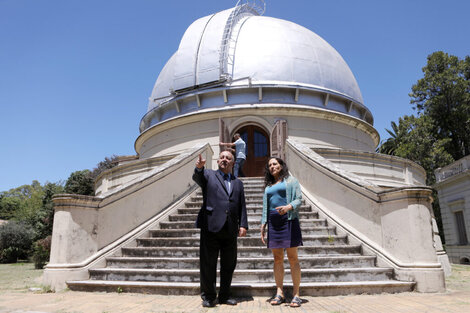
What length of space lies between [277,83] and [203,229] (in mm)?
11342

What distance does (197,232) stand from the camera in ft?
22.1

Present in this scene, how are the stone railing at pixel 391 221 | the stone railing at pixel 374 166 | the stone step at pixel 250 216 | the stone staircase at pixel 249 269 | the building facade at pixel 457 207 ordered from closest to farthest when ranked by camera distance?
the stone staircase at pixel 249 269 → the stone railing at pixel 391 221 → the stone step at pixel 250 216 → the stone railing at pixel 374 166 → the building facade at pixel 457 207

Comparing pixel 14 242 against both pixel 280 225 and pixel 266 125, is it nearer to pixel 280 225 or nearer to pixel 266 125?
pixel 266 125

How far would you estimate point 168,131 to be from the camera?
51.7ft

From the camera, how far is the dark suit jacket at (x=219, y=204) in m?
4.23

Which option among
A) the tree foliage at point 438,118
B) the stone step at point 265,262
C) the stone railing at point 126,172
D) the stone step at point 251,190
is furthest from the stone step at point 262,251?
the tree foliage at point 438,118

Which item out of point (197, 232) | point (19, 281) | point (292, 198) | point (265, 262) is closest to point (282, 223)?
point (292, 198)

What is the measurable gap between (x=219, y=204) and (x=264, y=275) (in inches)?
57.4

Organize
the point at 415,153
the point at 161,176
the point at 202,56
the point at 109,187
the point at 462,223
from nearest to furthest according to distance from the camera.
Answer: the point at 161,176, the point at 109,187, the point at 202,56, the point at 462,223, the point at 415,153

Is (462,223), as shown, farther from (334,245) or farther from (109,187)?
(109,187)

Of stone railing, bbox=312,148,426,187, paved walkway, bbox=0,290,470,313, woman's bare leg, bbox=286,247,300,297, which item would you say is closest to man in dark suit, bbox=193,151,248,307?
paved walkway, bbox=0,290,470,313

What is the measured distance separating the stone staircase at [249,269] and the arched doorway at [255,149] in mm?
7521

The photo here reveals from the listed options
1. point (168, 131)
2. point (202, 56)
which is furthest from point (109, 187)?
point (202, 56)

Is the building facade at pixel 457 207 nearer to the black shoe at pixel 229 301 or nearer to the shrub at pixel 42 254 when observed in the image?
the black shoe at pixel 229 301
